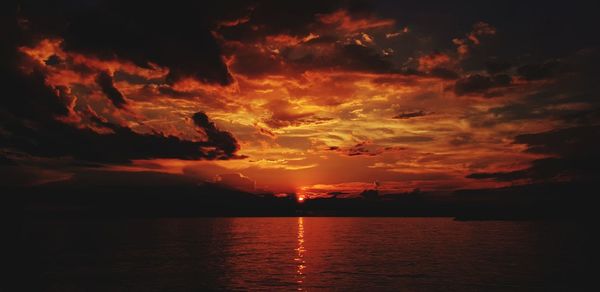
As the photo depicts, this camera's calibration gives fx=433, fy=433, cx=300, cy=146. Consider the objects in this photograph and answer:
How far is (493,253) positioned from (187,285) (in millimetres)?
56004

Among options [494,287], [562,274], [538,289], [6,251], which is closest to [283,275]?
[494,287]

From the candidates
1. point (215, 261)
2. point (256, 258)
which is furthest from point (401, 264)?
point (215, 261)

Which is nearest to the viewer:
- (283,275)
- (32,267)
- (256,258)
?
(283,275)

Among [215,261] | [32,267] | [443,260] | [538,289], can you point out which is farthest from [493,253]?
[32,267]

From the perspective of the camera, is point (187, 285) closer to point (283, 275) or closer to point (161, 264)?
point (283, 275)

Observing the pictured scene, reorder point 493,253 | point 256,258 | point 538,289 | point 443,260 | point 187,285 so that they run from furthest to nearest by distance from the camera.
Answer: point 493,253 → point 256,258 → point 443,260 → point 187,285 → point 538,289

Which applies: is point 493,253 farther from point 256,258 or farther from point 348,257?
point 256,258

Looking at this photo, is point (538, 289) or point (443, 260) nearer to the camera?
point (538, 289)

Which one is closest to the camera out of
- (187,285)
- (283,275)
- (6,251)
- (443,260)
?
(187,285)

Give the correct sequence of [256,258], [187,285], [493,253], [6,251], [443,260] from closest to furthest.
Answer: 1. [187,285]
2. [443,260]
3. [256,258]
4. [493,253]
5. [6,251]

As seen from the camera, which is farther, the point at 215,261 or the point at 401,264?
the point at 215,261

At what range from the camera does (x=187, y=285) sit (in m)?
45.1

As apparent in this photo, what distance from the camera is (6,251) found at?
85438mm

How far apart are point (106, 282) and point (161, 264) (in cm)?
1630
